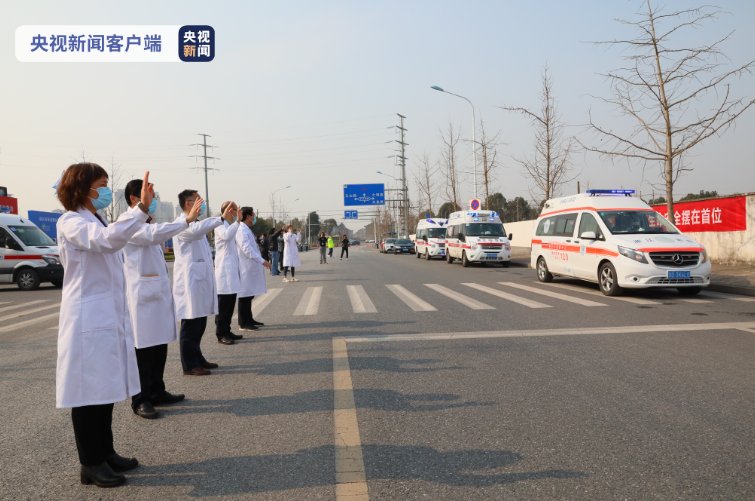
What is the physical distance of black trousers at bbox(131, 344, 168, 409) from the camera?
4637 mm

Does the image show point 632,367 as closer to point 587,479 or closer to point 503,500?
point 587,479

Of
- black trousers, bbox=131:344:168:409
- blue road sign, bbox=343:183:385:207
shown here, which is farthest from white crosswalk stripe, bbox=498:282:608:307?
blue road sign, bbox=343:183:385:207

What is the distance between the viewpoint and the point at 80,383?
3.27 meters

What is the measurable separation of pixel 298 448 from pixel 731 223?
17592 millimetres

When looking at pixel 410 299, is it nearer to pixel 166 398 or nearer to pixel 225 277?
pixel 225 277

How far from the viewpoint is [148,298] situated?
4.68m

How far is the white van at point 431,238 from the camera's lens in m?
31.8

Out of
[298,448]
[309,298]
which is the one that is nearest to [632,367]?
[298,448]

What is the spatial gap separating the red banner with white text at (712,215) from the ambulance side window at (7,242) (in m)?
19.8

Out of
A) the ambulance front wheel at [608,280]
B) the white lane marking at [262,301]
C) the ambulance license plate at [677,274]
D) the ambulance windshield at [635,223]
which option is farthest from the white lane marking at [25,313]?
the ambulance license plate at [677,274]

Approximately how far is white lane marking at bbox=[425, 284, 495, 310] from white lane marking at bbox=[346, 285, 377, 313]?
1.76 meters

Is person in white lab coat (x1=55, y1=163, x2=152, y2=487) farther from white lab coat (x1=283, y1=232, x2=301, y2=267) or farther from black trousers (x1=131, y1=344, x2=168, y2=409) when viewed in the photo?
white lab coat (x1=283, y1=232, x2=301, y2=267)

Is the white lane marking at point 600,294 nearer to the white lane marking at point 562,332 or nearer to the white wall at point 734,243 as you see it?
the white wall at point 734,243

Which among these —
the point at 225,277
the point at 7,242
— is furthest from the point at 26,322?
the point at 7,242
